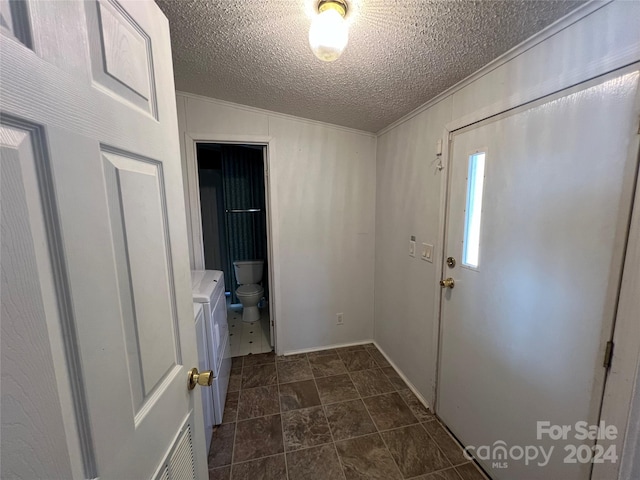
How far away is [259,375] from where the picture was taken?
87.4 inches

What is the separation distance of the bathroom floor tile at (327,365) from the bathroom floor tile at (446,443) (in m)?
0.78

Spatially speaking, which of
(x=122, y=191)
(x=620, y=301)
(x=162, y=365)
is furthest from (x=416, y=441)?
(x=122, y=191)

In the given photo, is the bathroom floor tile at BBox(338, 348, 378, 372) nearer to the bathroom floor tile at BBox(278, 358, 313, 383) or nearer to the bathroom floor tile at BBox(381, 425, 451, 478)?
the bathroom floor tile at BBox(278, 358, 313, 383)

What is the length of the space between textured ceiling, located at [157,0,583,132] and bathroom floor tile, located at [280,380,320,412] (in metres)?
2.18

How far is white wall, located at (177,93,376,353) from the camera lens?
7.30 feet

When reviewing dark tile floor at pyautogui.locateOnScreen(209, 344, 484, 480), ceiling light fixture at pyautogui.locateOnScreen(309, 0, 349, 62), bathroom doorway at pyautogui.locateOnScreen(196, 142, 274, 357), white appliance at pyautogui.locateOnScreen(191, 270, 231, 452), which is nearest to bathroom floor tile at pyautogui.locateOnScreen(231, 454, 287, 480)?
dark tile floor at pyautogui.locateOnScreen(209, 344, 484, 480)

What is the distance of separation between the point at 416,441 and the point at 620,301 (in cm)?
133

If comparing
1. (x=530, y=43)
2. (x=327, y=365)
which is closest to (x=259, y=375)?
(x=327, y=365)

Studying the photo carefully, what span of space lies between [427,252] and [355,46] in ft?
4.21

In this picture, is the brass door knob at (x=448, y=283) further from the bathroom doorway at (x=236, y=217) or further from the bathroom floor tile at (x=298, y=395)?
the bathroom doorway at (x=236, y=217)

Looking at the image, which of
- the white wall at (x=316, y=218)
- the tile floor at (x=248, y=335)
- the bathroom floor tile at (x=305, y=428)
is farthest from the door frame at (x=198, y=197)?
the bathroom floor tile at (x=305, y=428)

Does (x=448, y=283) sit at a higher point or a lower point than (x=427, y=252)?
lower

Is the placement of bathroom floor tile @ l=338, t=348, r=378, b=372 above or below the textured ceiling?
below

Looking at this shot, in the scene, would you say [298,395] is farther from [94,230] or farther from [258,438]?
[94,230]
